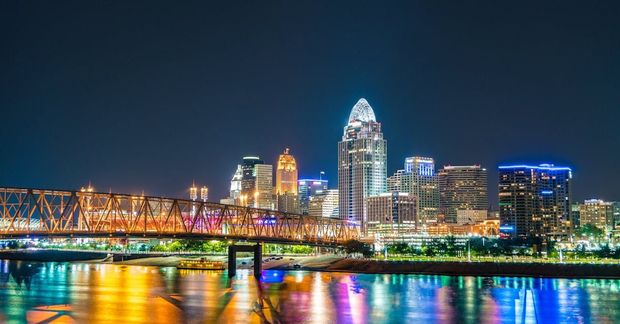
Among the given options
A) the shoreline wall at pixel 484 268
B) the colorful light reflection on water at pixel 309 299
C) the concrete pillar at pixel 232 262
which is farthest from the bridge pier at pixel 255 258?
the shoreline wall at pixel 484 268

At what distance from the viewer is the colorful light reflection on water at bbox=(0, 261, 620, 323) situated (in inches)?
→ 2377

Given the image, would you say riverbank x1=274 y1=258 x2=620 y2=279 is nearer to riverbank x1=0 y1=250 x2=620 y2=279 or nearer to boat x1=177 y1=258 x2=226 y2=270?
riverbank x1=0 y1=250 x2=620 y2=279

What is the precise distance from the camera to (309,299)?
72.4 meters

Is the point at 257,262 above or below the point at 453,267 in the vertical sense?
above

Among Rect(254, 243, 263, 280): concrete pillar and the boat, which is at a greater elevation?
Rect(254, 243, 263, 280): concrete pillar

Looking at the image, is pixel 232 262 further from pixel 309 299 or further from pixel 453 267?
pixel 309 299

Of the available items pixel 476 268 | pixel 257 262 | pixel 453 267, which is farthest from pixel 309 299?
pixel 476 268

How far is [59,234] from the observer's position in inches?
3388

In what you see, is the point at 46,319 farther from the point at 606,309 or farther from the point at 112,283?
the point at 606,309

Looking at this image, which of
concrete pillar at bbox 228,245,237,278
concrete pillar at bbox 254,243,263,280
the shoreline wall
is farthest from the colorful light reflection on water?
the shoreline wall

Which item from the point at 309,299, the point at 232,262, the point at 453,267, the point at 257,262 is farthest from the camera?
the point at 453,267

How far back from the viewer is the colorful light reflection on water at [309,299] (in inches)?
2377

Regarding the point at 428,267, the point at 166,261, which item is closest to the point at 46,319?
the point at 428,267

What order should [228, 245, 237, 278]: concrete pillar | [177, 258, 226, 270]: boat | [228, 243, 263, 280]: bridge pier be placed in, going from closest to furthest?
1. [228, 243, 263, 280]: bridge pier
2. [228, 245, 237, 278]: concrete pillar
3. [177, 258, 226, 270]: boat
